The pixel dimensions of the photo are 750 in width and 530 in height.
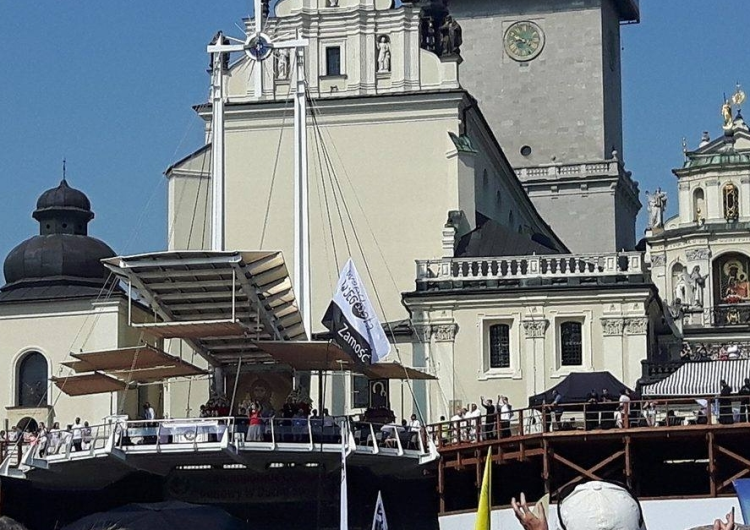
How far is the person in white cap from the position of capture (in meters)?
4.38

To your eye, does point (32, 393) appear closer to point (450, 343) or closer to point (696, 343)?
point (450, 343)

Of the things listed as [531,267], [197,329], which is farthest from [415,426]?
[531,267]

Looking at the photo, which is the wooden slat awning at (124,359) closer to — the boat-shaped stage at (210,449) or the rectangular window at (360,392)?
the boat-shaped stage at (210,449)

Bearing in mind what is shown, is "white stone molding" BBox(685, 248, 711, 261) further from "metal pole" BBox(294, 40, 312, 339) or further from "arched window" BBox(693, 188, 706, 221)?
"metal pole" BBox(294, 40, 312, 339)

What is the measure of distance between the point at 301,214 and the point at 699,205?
4017cm

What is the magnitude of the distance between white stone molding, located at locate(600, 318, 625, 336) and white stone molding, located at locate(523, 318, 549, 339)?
1824mm

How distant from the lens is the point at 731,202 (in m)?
83.9

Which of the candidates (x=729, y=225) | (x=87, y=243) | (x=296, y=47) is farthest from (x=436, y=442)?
(x=729, y=225)

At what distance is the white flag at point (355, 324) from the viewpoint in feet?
138

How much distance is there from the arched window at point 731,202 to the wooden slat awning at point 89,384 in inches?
1775

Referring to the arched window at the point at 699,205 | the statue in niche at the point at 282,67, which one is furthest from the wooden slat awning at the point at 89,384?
the arched window at the point at 699,205

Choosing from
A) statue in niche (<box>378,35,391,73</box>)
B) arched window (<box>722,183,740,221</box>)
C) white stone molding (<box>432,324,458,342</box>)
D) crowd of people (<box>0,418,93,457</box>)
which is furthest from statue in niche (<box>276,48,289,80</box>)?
arched window (<box>722,183,740,221</box>)

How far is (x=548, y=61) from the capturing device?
91.5m

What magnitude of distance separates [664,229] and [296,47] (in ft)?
129
